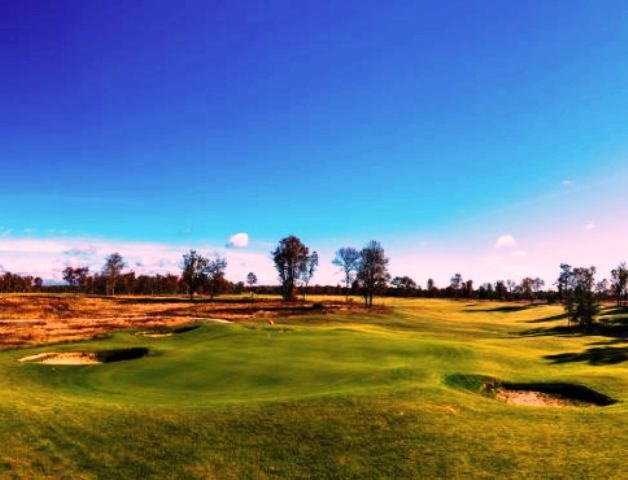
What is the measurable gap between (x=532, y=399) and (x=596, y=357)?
15.5 m

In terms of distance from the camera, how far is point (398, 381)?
18.0m

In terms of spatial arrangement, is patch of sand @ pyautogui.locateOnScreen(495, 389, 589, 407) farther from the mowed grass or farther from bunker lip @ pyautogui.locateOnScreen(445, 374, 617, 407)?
the mowed grass

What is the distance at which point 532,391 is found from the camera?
63.0 ft

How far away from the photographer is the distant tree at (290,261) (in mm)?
135500

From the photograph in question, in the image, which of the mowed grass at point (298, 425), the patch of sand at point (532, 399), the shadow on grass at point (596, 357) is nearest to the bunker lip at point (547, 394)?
the patch of sand at point (532, 399)

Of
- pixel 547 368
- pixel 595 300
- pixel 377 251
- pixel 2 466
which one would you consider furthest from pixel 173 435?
pixel 377 251

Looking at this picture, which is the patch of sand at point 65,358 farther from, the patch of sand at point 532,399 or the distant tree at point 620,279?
the distant tree at point 620,279

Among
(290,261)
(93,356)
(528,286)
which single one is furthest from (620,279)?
(93,356)

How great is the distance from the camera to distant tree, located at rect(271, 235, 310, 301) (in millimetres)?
135500

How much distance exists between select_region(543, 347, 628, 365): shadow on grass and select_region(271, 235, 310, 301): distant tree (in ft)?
351

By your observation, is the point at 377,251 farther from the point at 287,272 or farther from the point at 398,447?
the point at 398,447

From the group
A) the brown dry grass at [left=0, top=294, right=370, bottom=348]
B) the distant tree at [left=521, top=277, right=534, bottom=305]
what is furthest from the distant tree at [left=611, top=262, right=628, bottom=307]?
the brown dry grass at [left=0, top=294, right=370, bottom=348]

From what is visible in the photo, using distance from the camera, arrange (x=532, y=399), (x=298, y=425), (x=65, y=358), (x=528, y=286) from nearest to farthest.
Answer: (x=298, y=425), (x=532, y=399), (x=65, y=358), (x=528, y=286)

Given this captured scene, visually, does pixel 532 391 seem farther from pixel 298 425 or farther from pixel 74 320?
pixel 74 320
